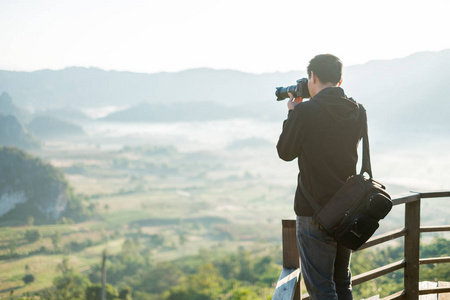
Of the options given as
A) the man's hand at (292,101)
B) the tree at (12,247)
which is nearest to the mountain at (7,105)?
the tree at (12,247)

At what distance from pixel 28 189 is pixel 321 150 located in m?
98.7

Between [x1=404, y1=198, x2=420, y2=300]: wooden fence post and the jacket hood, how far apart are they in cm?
93

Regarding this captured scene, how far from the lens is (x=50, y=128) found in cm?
16662

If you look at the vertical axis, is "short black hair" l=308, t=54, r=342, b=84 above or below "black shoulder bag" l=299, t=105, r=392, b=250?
above

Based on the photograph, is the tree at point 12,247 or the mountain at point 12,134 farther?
the mountain at point 12,134

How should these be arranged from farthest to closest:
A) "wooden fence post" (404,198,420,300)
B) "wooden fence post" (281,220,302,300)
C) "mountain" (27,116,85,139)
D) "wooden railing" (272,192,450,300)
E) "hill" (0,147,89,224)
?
1. "mountain" (27,116,85,139)
2. "hill" (0,147,89,224)
3. "wooden fence post" (404,198,420,300)
4. "wooden railing" (272,192,450,300)
5. "wooden fence post" (281,220,302,300)

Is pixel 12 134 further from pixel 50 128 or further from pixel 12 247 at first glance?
pixel 12 247

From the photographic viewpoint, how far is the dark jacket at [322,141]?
1.48 meters

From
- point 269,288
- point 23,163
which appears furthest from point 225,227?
point 269,288

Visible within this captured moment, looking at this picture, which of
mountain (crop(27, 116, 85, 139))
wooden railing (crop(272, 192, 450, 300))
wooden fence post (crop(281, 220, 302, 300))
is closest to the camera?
wooden fence post (crop(281, 220, 302, 300))

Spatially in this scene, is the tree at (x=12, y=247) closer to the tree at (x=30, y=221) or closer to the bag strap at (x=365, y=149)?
the tree at (x=30, y=221)

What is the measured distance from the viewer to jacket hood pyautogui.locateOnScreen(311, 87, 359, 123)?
150 cm

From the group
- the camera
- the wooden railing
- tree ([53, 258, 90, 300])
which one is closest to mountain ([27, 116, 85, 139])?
tree ([53, 258, 90, 300])

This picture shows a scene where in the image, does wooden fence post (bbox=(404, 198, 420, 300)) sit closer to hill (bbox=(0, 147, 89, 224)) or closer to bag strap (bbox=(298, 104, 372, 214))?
bag strap (bbox=(298, 104, 372, 214))
